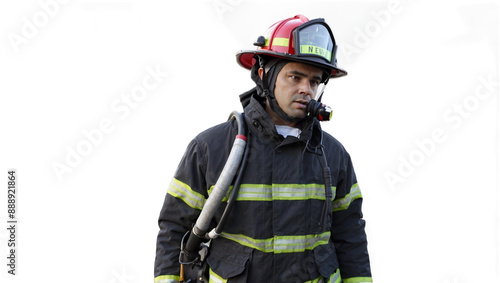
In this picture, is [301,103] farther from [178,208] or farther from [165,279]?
[165,279]

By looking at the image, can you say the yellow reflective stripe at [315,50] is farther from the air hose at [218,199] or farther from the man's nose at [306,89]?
the air hose at [218,199]

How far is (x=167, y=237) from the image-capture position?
2.60 meters

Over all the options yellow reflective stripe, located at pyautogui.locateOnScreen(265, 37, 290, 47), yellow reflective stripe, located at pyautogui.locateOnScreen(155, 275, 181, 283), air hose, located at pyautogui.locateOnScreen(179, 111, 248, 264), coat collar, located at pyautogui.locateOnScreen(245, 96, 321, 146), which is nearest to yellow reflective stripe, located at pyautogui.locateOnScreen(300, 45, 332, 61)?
yellow reflective stripe, located at pyautogui.locateOnScreen(265, 37, 290, 47)

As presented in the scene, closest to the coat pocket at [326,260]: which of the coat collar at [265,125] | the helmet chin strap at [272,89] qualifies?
the coat collar at [265,125]

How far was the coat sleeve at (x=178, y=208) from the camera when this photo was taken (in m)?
2.57

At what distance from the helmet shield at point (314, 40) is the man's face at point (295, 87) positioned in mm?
95

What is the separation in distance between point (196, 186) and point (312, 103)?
93cm

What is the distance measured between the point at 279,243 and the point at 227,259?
350mm

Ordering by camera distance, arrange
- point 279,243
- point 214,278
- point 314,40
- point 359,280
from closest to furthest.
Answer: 1. point 279,243
2. point 214,278
3. point 314,40
4. point 359,280

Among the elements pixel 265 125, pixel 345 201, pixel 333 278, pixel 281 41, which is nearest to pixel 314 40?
pixel 281 41

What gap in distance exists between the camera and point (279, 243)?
238cm

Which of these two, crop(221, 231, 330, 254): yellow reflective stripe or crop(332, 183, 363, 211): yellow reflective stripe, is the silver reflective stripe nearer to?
crop(221, 231, 330, 254): yellow reflective stripe

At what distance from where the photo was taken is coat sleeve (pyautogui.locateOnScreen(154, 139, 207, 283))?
2568mm

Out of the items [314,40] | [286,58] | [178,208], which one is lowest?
[178,208]
